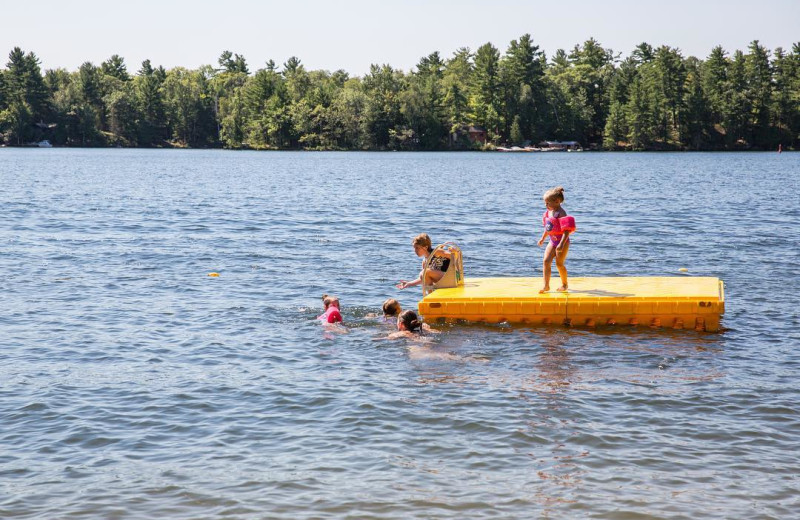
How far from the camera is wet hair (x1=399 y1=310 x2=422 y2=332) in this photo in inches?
590

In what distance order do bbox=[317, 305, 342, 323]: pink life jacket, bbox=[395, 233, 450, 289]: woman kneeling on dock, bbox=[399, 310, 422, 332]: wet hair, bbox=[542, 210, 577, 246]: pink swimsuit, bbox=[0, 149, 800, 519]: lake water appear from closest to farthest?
bbox=[0, 149, 800, 519]: lake water
bbox=[399, 310, 422, 332]: wet hair
bbox=[542, 210, 577, 246]: pink swimsuit
bbox=[317, 305, 342, 323]: pink life jacket
bbox=[395, 233, 450, 289]: woman kneeling on dock

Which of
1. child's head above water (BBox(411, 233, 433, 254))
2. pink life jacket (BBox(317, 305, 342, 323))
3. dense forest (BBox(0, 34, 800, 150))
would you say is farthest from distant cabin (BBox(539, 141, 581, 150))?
pink life jacket (BBox(317, 305, 342, 323))

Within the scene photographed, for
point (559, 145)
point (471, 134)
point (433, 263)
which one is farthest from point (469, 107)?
point (433, 263)

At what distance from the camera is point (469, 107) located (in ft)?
513

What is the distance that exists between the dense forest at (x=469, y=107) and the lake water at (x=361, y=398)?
12517 cm

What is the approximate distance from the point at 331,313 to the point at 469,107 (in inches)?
5661

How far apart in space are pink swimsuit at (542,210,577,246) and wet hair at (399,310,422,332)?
110 inches

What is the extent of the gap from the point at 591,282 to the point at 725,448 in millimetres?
7288

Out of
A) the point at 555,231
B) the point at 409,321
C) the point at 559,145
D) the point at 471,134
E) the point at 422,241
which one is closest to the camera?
the point at 409,321

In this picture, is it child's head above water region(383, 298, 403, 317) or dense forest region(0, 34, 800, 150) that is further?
dense forest region(0, 34, 800, 150)

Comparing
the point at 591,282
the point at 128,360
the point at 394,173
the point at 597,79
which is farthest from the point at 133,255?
the point at 597,79

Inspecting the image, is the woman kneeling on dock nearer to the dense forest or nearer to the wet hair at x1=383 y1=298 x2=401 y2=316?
the wet hair at x1=383 y1=298 x2=401 y2=316

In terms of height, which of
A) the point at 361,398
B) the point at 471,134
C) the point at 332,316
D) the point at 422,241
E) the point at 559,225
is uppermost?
the point at 471,134

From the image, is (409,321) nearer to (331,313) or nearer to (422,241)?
(331,313)
